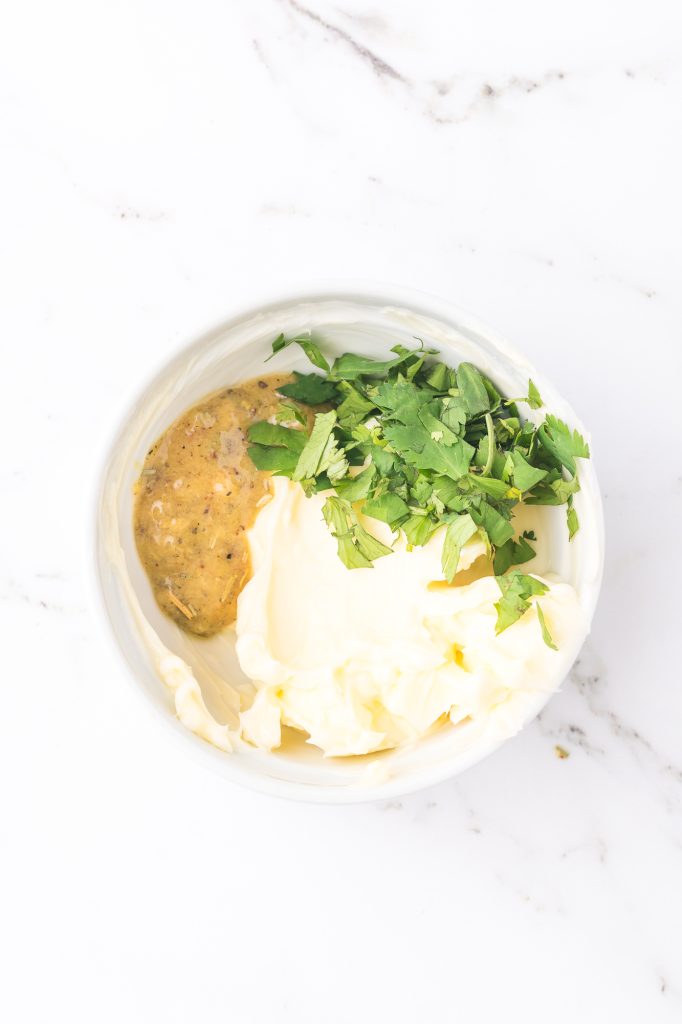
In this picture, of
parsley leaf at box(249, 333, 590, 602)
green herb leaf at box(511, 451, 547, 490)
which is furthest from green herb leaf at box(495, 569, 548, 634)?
green herb leaf at box(511, 451, 547, 490)

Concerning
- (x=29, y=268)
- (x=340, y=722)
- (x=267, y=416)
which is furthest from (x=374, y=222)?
(x=340, y=722)

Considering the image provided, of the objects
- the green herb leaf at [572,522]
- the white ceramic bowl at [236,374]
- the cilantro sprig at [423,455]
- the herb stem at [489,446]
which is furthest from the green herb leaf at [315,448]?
the green herb leaf at [572,522]

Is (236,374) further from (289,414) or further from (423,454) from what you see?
(423,454)

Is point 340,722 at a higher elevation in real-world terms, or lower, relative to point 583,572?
→ lower

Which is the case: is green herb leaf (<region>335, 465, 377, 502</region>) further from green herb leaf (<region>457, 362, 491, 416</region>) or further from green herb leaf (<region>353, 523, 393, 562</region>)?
green herb leaf (<region>457, 362, 491, 416</region>)

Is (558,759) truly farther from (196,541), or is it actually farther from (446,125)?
(446,125)

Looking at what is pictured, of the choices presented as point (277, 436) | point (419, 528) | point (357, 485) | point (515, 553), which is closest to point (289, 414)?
point (277, 436)
